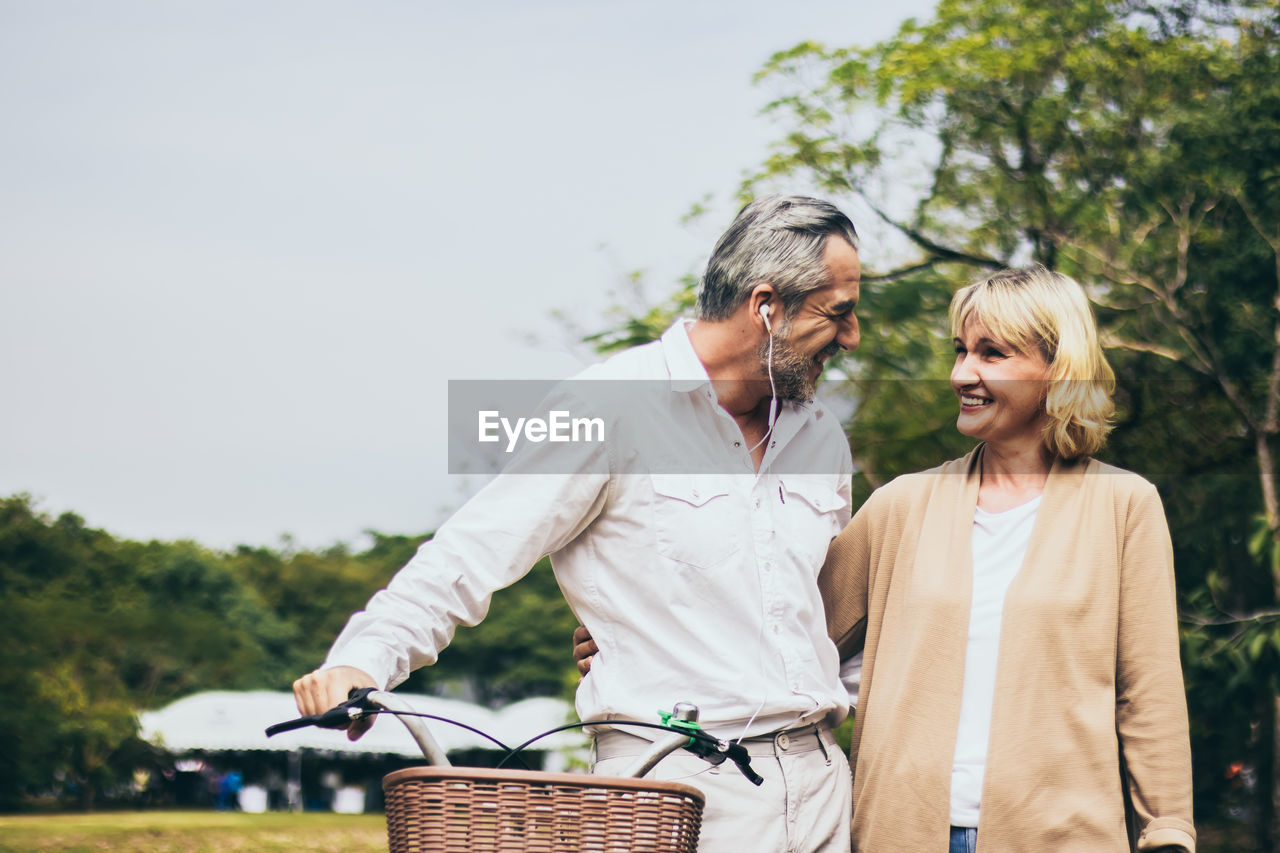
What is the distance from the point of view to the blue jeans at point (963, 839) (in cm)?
238

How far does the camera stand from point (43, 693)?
2445 centimetres

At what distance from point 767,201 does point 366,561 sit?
50.6 meters

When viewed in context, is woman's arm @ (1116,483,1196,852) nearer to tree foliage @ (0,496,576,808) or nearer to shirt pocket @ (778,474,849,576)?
shirt pocket @ (778,474,849,576)

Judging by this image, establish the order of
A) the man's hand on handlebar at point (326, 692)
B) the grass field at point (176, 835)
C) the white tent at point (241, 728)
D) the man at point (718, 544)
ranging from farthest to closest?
the white tent at point (241, 728) < the grass field at point (176, 835) < the man at point (718, 544) < the man's hand on handlebar at point (326, 692)

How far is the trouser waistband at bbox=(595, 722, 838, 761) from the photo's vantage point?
7.52 ft

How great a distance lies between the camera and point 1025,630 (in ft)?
8.02

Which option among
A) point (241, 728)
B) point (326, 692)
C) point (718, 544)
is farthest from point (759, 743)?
point (241, 728)

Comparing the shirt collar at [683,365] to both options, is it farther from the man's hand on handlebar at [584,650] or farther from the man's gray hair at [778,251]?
the man's hand on handlebar at [584,650]

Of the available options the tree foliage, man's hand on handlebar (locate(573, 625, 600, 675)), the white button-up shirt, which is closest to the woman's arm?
the white button-up shirt

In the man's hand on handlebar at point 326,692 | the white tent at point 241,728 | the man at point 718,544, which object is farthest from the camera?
the white tent at point 241,728

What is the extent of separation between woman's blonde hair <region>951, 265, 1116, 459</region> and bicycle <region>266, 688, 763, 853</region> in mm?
1186

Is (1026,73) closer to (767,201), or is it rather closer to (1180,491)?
(1180,491)

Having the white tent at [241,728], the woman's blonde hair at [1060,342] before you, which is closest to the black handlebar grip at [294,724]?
the woman's blonde hair at [1060,342]

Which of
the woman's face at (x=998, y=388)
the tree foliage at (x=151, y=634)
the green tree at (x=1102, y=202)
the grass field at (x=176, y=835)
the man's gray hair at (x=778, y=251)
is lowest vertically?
the grass field at (x=176, y=835)
